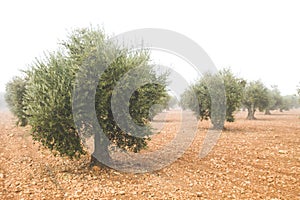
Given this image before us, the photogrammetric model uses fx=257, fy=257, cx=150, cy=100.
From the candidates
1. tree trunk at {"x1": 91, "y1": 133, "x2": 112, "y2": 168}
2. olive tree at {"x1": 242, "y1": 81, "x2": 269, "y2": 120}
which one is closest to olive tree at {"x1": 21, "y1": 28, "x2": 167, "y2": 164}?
tree trunk at {"x1": 91, "y1": 133, "x2": 112, "y2": 168}

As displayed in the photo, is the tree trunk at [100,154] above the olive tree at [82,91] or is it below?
below

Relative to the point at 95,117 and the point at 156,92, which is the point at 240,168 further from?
the point at 95,117

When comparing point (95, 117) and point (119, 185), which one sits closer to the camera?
point (119, 185)

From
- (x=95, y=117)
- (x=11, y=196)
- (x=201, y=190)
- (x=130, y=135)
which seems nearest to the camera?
(x=11, y=196)

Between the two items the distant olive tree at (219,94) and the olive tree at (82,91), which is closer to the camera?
the olive tree at (82,91)

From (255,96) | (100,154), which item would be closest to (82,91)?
(100,154)

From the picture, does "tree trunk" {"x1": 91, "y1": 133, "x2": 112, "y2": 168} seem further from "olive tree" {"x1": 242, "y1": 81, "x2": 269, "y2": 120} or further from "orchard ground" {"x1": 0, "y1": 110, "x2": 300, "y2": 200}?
"olive tree" {"x1": 242, "y1": 81, "x2": 269, "y2": 120}

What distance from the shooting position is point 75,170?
13.0 meters

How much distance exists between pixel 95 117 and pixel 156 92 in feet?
10.5

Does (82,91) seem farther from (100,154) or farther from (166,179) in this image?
(166,179)

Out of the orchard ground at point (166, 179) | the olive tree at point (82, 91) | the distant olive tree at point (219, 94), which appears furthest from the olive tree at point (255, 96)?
the olive tree at point (82, 91)

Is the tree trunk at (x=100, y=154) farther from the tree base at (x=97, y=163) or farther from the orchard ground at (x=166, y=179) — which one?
the orchard ground at (x=166, y=179)

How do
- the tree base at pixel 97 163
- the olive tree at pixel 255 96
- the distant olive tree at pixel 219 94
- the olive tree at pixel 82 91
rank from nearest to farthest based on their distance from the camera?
the olive tree at pixel 82 91
the tree base at pixel 97 163
the distant olive tree at pixel 219 94
the olive tree at pixel 255 96

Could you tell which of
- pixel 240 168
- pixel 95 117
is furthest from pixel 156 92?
pixel 240 168
